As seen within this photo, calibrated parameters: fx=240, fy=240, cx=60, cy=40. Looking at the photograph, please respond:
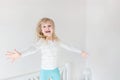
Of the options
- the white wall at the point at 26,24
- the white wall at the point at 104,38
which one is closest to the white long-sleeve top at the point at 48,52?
the white wall at the point at 26,24

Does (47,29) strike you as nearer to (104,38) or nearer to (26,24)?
(26,24)

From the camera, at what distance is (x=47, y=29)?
1.13m

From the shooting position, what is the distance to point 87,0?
6.85 feet

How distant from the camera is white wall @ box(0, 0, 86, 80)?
1441 mm

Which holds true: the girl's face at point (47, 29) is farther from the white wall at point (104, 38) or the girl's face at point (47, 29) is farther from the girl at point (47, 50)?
the white wall at point (104, 38)

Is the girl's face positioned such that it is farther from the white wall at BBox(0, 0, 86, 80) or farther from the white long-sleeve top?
the white wall at BBox(0, 0, 86, 80)

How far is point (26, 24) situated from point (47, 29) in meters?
0.46

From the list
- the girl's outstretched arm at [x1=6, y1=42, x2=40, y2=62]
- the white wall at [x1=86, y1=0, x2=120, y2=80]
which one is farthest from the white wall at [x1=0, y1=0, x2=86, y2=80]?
the girl's outstretched arm at [x1=6, y1=42, x2=40, y2=62]

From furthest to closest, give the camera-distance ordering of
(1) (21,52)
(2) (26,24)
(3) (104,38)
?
(3) (104,38)
(2) (26,24)
(1) (21,52)

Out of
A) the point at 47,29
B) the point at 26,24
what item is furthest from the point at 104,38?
the point at 47,29

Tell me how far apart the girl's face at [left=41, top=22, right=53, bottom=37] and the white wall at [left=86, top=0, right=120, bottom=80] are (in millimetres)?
801

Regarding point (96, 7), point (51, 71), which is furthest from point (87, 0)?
point (51, 71)

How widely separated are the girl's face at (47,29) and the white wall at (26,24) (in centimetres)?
38

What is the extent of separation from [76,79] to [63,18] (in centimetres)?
59
